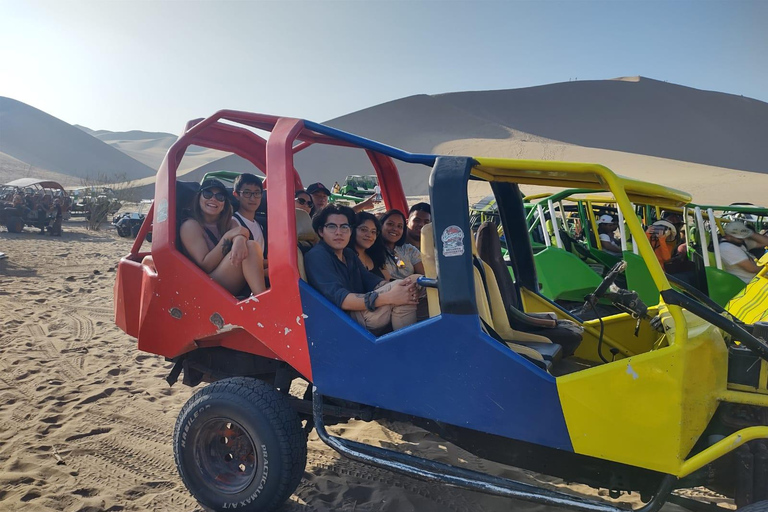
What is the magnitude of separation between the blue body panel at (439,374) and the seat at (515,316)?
3.20ft

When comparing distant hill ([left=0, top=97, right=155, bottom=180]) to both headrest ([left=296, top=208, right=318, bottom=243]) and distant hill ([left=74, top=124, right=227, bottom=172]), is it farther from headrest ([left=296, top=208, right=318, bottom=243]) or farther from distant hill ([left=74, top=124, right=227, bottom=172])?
headrest ([left=296, top=208, right=318, bottom=243])

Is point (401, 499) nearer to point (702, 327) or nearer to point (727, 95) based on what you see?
point (702, 327)

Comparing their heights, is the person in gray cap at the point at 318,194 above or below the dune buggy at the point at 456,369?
above

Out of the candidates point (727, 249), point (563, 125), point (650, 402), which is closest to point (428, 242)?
point (650, 402)

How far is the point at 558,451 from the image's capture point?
2697 millimetres

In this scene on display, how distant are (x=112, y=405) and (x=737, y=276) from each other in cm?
655

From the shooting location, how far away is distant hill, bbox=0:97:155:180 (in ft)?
270

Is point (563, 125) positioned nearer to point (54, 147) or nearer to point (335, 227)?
point (335, 227)

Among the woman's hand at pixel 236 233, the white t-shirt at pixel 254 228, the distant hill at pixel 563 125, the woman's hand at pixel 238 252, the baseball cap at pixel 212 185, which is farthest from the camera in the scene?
the distant hill at pixel 563 125

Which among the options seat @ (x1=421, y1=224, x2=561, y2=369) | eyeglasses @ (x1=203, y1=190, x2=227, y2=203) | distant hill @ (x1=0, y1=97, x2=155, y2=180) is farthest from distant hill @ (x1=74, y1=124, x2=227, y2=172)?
seat @ (x1=421, y1=224, x2=561, y2=369)

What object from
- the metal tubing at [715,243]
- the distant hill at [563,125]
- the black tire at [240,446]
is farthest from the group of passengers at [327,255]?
the distant hill at [563,125]

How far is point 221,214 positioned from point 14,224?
18566 millimetres

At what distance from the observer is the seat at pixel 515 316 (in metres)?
3.76

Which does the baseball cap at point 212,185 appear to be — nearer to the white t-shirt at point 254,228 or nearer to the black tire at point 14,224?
the white t-shirt at point 254,228
